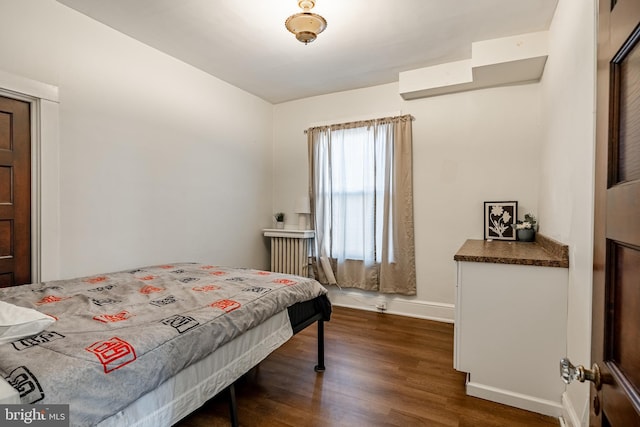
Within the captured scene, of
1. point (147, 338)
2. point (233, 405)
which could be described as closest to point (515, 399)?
point (233, 405)

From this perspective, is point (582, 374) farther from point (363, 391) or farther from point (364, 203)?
point (364, 203)

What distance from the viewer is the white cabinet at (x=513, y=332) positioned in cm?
177

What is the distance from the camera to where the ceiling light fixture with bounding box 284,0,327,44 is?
6.82 ft

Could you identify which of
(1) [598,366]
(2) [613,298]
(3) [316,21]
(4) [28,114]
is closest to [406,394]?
(1) [598,366]

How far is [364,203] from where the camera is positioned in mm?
3697

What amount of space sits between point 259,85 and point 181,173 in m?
1.44

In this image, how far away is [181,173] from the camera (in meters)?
3.08

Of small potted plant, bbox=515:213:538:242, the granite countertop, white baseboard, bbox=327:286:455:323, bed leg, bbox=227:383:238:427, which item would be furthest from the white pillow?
small potted plant, bbox=515:213:538:242

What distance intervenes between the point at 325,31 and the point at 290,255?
2477 mm

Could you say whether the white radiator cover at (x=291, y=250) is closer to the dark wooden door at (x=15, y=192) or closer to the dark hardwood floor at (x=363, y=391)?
the dark hardwood floor at (x=363, y=391)

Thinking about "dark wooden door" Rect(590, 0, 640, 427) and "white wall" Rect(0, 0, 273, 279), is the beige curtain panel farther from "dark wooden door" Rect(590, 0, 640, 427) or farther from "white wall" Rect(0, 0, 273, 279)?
"dark wooden door" Rect(590, 0, 640, 427)

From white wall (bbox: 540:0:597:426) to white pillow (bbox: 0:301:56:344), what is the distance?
2138 mm

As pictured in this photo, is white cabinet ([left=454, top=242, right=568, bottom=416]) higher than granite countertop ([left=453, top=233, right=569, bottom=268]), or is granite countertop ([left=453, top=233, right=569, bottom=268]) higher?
granite countertop ([left=453, top=233, right=569, bottom=268])

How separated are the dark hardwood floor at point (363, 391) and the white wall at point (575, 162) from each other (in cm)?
50
